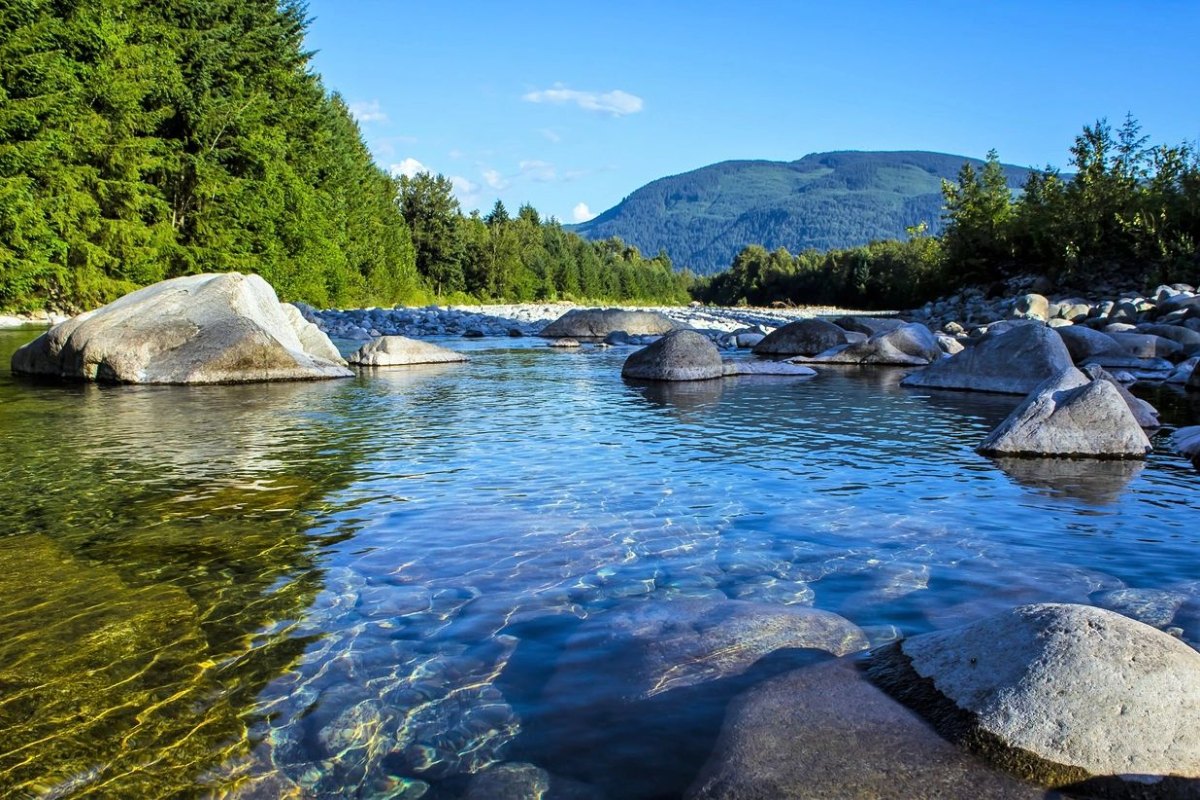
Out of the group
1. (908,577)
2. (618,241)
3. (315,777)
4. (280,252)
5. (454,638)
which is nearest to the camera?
(315,777)

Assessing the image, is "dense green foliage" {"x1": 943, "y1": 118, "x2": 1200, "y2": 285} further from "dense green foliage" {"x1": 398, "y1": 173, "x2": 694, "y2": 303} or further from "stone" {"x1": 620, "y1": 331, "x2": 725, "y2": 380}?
"dense green foliage" {"x1": 398, "y1": 173, "x2": 694, "y2": 303}

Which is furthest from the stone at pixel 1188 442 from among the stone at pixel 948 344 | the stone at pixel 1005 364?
the stone at pixel 948 344

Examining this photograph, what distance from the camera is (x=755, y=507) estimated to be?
5465mm

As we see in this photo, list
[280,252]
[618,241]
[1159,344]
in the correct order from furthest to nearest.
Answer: [618,241]
[280,252]
[1159,344]

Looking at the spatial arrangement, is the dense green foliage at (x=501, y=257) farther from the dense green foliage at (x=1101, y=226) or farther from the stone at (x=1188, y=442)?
the stone at (x=1188, y=442)

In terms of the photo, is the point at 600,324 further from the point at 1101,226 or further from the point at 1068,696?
the point at 1068,696

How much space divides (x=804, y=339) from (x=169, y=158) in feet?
74.4

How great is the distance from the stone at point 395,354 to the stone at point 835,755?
15.0 m

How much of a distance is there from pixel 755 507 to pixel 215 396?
8222 millimetres

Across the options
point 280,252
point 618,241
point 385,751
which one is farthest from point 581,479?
point 618,241

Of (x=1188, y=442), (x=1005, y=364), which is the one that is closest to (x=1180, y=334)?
(x=1005, y=364)

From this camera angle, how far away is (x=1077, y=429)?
24.6 feet

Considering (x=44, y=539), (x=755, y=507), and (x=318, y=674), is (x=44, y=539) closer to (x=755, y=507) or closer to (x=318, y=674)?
(x=318, y=674)

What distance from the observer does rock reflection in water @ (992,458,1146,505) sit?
235 inches
